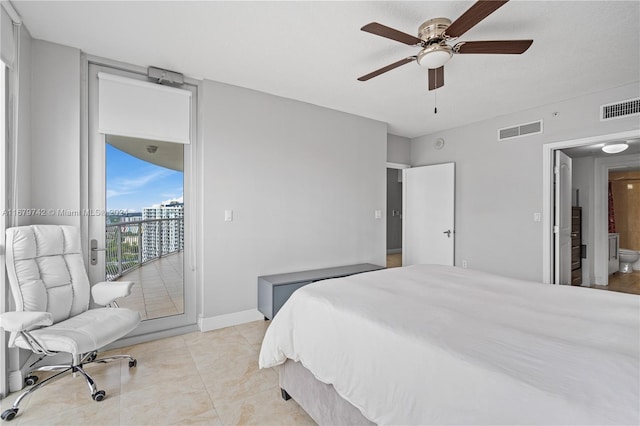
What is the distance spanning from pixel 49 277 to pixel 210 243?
1.29 m

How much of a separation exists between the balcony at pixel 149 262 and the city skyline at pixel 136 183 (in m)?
0.20

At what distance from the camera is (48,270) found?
88.8 inches

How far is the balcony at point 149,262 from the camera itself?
2.89 metres

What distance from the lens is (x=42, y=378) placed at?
7.52ft

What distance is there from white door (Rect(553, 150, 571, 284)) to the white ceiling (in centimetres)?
91

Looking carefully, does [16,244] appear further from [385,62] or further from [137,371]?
[385,62]

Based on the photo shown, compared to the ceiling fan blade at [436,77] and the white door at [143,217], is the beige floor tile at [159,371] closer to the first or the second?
the white door at [143,217]

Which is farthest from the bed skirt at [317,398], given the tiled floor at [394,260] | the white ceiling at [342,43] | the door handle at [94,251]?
the tiled floor at [394,260]

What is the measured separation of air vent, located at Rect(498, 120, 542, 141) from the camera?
158 inches

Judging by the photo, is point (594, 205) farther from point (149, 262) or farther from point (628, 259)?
point (149, 262)

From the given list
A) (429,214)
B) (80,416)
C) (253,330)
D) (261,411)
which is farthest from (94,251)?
(429,214)

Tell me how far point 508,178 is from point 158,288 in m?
4.66

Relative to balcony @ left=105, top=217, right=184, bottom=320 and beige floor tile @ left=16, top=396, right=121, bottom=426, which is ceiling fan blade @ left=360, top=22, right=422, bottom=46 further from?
beige floor tile @ left=16, top=396, right=121, bottom=426

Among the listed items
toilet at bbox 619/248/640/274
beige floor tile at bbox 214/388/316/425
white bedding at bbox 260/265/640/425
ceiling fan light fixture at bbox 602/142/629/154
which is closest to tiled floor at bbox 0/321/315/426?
beige floor tile at bbox 214/388/316/425
